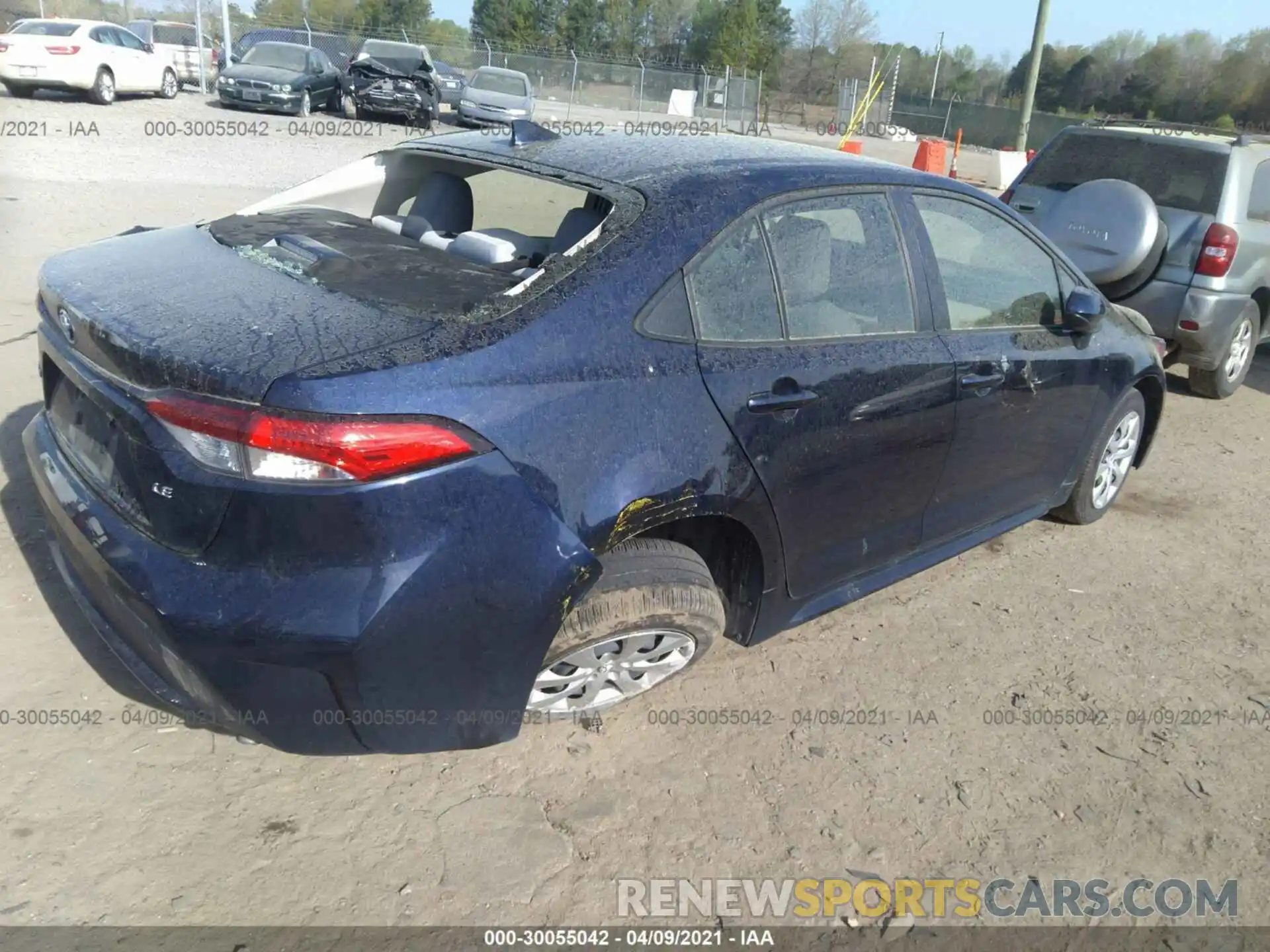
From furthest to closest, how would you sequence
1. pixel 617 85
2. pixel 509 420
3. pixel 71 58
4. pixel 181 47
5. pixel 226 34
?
1. pixel 617 85
2. pixel 181 47
3. pixel 226 34
4. pixel 71 58
5. pixel 509 420

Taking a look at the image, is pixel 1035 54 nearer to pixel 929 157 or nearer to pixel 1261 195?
pixel 929 157

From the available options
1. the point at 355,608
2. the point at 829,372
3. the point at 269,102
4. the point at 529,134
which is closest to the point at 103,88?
the point at 269,102

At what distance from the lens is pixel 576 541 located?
2.41m

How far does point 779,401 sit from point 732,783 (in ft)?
3.70

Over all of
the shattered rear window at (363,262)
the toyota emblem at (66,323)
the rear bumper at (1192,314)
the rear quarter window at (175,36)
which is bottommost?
the rear bumper at (1192,314)

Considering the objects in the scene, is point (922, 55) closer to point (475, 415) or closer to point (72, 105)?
point (72, 105)

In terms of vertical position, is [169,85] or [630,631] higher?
[169,85]

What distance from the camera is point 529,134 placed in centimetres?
340

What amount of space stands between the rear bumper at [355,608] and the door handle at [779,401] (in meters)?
Result: 0.67

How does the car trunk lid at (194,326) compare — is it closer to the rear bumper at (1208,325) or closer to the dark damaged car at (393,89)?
the rear bumper at (1208,325)

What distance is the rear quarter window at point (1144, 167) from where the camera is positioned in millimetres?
6633

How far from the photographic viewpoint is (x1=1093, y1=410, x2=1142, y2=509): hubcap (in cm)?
464

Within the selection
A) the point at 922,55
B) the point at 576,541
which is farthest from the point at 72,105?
the point at 922,55

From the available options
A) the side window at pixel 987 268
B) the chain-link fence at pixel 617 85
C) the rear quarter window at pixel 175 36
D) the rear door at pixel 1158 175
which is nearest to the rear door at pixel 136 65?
the rear quarter window at pixel 175 36
